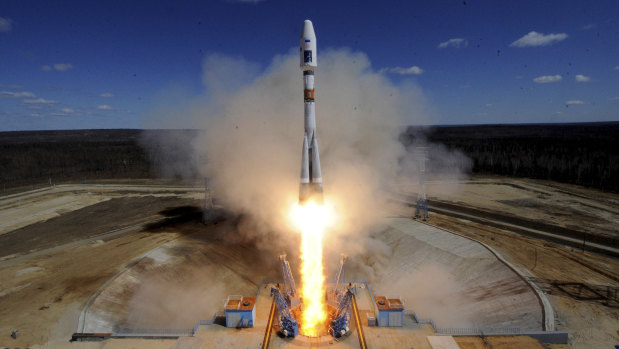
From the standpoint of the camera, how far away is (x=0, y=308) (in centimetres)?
2373

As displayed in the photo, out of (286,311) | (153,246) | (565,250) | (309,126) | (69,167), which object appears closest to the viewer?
(286,311)

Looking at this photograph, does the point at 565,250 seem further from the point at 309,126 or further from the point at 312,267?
the point at 309,126

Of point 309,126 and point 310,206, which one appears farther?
point 310,206

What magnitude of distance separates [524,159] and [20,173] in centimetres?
13307

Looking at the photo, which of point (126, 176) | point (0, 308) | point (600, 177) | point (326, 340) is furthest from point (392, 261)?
point (126, 176)

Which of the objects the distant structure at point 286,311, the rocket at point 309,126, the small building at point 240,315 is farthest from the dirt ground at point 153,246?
the rocket at point 309,126

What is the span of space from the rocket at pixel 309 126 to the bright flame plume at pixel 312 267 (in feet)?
3.21

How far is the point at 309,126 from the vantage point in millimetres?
24125

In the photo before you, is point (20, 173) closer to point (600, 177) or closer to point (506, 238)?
point (506, 238)

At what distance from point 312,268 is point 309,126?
1104 centimetres

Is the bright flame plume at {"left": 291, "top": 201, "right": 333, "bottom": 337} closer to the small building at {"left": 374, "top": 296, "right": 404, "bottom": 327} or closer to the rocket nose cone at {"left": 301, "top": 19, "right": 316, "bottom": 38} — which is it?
the small building at {"left": 374, "top": 296, "right": 404, "bottom": 327}

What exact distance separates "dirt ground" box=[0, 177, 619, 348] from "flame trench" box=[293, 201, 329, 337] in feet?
21.8

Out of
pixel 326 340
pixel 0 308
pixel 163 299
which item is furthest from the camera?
pixel 163 299

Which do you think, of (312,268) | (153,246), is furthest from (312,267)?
(153,246)
